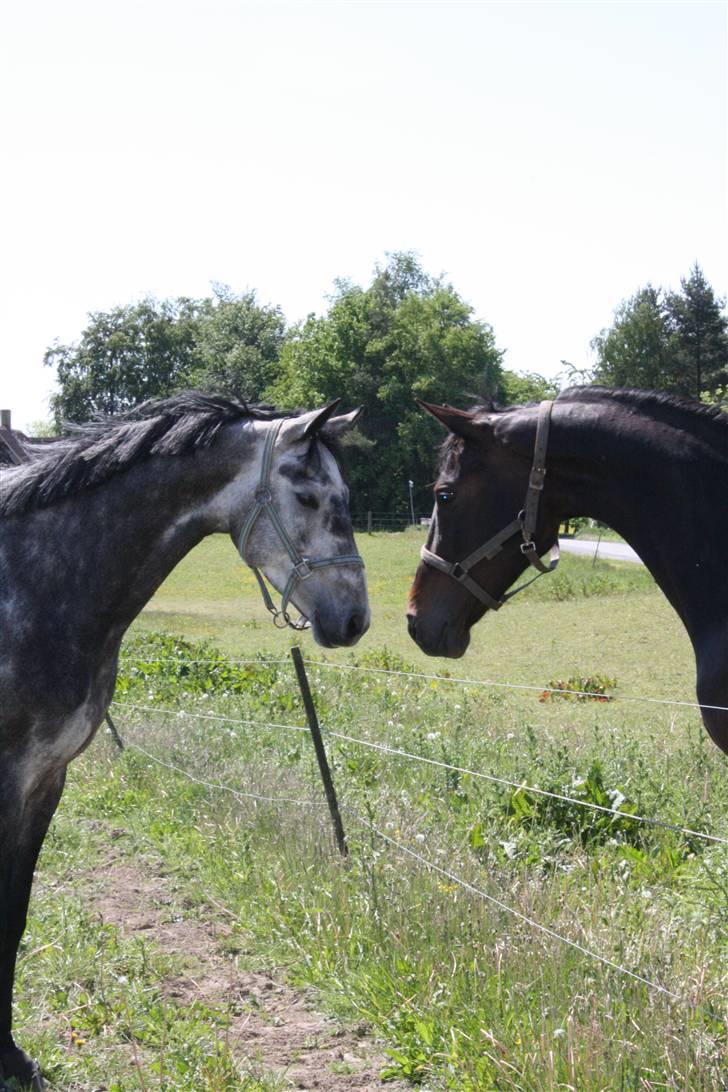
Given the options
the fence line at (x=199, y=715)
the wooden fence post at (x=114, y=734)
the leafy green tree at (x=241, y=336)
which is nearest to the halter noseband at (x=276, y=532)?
the fence line at (x=199, y=715)

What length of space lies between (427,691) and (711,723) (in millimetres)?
8898

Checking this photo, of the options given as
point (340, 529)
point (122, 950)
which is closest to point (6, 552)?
point (340, 529)

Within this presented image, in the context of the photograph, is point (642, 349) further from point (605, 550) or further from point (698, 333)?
point (605, 550)

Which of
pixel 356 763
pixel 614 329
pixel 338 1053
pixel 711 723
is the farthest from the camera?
pixel 614 329

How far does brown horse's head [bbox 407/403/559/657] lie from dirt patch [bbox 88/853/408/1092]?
61.6 inches

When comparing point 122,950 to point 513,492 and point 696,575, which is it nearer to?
point 513,492

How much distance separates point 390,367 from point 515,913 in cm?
6520

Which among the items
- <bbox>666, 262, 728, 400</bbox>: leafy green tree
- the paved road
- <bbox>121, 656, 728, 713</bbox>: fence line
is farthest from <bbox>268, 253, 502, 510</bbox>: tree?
<bbox>121, 656, 728, 713</bbox>: fence line

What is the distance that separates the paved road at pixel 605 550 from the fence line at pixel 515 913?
2918 cm

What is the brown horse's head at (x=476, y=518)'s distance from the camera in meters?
4.22

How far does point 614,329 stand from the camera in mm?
72125

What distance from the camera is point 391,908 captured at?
15.7 feet

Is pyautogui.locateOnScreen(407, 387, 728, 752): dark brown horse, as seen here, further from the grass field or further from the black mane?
the grass field

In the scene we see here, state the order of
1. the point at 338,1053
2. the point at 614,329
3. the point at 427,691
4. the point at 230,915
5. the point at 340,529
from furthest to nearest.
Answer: the point at 614,329 → the point at 427,691 → the point at 230,915 → the point at 338,1053 → the point at 340,529
